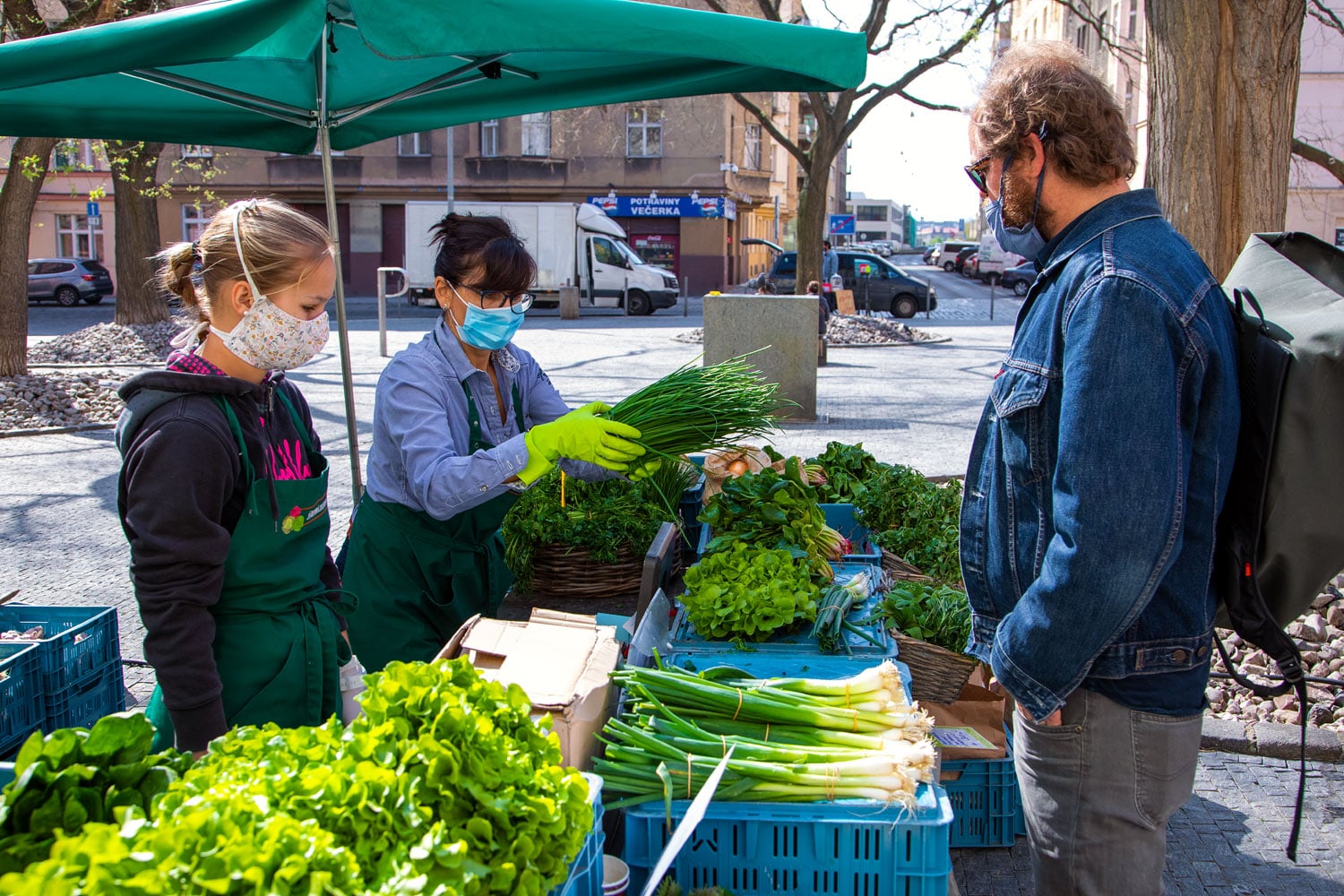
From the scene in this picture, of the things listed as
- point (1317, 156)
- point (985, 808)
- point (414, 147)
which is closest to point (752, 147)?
point (414, 147)

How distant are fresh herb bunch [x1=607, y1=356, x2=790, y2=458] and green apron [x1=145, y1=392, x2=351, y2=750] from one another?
4.09 feet

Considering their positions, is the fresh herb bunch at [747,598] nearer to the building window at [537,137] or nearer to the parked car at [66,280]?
the parked car at [66,280]

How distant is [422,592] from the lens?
3.39 meters

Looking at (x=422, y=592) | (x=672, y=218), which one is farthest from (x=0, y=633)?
(x=672, y=218)

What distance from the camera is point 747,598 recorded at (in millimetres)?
3242

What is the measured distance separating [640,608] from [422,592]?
0.67 meters

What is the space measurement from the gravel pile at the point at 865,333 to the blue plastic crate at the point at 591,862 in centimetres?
1910

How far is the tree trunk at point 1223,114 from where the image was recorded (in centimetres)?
521

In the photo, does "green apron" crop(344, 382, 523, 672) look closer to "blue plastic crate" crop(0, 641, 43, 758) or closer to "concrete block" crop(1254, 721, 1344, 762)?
"blue plastic crate" crop(0, 641, 43, 758)

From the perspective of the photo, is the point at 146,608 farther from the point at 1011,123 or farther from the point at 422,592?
the point at 1011,123

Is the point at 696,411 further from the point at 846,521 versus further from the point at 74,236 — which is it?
the point at 74,236

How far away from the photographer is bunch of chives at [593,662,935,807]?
2.24 meters

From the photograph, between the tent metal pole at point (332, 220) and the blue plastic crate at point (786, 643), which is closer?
the blue plastic crate at point (786, 643)

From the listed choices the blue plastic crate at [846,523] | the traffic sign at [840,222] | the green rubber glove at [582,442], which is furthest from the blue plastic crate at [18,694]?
the traffic sign at [840,222]
